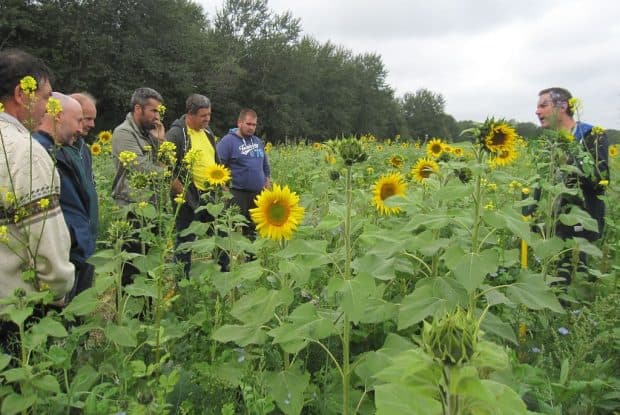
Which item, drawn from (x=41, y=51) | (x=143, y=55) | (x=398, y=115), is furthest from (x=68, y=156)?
(x=398, y=115)

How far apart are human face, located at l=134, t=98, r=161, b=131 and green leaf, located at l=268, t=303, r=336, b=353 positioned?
2.31m

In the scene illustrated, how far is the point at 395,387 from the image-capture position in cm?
83

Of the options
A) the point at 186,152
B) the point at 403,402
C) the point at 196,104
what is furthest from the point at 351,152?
the point at 196,104

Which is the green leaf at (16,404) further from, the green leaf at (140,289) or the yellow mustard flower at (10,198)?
the yellow mustard flower at (10,198)

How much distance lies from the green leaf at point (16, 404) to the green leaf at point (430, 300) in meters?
1.16

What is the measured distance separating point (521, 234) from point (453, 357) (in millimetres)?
995

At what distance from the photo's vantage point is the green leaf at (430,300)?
1579 mm

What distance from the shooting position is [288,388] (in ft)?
5.63

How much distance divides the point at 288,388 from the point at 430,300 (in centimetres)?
59

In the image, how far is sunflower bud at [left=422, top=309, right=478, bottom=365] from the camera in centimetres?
69

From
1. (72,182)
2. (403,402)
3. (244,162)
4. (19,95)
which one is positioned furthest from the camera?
(244,162)

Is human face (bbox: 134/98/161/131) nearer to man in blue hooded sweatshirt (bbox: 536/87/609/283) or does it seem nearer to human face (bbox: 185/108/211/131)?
human face (bbox: 185/108/211/131)

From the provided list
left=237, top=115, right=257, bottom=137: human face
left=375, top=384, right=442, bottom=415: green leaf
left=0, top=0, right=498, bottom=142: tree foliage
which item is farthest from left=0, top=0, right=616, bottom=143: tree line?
left=375, top=384, right=442, bottom=415: green leaf

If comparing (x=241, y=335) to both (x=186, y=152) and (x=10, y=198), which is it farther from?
(x=186, y=152)
